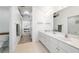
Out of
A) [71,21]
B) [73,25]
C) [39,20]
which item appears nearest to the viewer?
[73,25]

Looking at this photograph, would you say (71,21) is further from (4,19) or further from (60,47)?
(4,19)

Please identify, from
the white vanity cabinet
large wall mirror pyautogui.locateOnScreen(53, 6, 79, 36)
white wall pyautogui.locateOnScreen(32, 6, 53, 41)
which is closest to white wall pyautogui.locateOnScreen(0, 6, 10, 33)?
white wall pyautogui.locateOnScreen(32, 6, 53, 41)

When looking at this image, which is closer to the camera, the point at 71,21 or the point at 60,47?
the point at 60,47

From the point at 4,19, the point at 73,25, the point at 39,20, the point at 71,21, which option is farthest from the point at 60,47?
the point at 39,20

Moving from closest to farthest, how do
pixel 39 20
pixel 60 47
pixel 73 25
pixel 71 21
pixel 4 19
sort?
pixel 60 47 < pixel 73 25 < pixel 71 21 < pixel 4 19 < pixel 39 20

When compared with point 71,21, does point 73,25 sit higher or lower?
lower

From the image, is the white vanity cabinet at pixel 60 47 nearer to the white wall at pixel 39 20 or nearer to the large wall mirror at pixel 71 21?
the large wall mirror at pixel 71 21

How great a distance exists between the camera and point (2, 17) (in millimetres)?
5070

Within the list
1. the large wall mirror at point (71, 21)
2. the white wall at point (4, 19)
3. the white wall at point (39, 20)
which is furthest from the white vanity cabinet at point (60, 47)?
the white wall at point (39, 20)

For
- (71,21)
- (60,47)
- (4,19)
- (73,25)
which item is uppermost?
(4,19)
